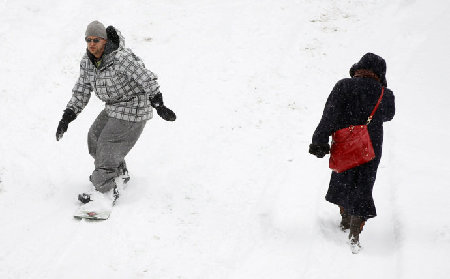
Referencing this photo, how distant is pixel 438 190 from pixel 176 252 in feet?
9.83

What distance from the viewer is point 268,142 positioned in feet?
20.1

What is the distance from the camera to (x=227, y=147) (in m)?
6.02

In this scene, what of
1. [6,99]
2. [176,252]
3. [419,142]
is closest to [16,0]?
[6,99]

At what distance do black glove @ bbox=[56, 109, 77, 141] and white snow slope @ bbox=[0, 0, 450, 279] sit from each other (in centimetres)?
73

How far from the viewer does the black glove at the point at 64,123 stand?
14.5 feet

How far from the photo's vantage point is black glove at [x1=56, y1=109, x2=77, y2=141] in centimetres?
443

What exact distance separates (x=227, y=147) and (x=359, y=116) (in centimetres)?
237

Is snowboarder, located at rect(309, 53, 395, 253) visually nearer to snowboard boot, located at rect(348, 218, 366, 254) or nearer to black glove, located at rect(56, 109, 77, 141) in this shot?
snowboard boot, located at rect(348, 218, 366, 254)

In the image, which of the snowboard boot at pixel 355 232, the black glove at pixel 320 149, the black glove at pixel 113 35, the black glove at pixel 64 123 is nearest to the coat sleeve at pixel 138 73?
the black glove at pixel 113 35

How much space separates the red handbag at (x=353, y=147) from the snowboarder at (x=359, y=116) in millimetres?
78

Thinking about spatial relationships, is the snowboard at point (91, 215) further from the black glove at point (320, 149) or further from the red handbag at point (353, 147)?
the red handbag at point (353, 147)

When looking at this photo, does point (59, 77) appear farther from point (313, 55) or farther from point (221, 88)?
point (313, 55)

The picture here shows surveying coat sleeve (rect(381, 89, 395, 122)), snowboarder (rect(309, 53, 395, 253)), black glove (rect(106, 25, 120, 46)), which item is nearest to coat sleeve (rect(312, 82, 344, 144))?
snowboarder (rect(309, 53, 395, 253))

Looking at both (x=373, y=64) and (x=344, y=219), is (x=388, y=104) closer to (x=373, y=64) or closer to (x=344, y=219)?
(x=373, y=64)
